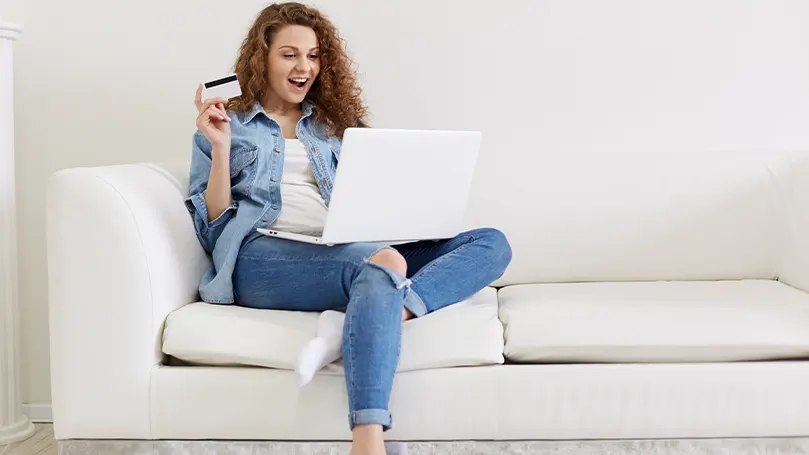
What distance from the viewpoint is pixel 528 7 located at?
2428mm

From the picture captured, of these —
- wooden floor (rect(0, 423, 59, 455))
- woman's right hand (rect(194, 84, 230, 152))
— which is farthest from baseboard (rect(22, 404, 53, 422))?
woman's right hand (rect(194, 84, 230, 152))

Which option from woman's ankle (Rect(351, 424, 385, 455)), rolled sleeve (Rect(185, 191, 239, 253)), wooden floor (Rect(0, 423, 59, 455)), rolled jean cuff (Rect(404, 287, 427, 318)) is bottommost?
wooden floor (Rect(0, 423, 59, 455))

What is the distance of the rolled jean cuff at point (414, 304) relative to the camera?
67.8 inches

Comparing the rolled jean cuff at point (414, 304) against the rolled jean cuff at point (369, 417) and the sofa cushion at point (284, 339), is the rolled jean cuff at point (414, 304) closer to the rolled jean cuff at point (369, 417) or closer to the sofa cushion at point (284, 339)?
the sofa cushion at point (284, 339)

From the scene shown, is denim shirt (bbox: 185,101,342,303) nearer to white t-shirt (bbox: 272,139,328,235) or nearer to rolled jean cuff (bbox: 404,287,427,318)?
white t-shirt (bbox: 272,139,328,235)

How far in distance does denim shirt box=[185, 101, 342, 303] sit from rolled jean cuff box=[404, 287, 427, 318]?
0.39 metres

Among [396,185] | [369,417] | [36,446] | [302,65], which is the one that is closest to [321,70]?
[302,65]

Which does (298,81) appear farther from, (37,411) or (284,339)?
(37,411)

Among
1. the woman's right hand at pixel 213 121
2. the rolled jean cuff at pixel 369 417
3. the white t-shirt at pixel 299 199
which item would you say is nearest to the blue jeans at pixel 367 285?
the rolled jean cuff at pixel 369 417

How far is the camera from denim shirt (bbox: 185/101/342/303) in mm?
1890

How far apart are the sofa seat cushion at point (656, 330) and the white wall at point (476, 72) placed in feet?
2.42

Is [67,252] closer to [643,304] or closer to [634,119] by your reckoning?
[643,304]

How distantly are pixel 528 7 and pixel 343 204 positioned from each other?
1031 mm

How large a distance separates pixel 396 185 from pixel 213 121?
0.47 metres
